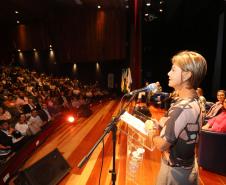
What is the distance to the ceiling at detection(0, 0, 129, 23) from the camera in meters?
9.33

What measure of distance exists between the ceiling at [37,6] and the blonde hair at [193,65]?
368 inches

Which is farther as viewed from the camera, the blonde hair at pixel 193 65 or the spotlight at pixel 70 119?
the spotlight at pixel 70 119

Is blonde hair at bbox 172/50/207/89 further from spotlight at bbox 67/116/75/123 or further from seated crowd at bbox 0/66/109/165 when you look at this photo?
spotlight at bbox 67/116/75/123

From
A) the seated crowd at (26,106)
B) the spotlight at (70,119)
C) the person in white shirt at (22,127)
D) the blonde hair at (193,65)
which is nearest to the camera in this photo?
the blonde hair at (193,65)

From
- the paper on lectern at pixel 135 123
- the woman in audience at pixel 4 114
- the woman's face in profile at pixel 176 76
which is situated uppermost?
the woman's face in profile at pixel 176 76

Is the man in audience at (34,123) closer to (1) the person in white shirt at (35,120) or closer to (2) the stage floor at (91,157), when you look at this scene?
(1) the person in white shirt at (35,120)

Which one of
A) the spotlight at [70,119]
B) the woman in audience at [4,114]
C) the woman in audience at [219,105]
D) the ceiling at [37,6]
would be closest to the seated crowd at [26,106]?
the woman in audience at [4,114]

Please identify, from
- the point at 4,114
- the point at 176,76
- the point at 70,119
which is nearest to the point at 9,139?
the point at 4,114

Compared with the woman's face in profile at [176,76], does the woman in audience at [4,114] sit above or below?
below

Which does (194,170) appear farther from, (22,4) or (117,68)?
(117,68)

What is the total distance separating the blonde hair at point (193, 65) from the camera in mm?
1118

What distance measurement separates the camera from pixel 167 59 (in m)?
11.9

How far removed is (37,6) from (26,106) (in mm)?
6304

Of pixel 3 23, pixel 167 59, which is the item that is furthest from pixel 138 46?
pixel 3 23
